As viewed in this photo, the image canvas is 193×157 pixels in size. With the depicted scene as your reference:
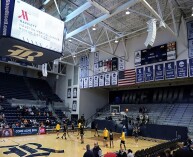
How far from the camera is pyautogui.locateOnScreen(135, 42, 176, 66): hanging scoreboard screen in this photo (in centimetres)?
1897

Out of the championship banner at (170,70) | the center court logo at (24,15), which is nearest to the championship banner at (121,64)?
the championship banner at (170,70)

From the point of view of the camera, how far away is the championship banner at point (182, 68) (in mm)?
17766

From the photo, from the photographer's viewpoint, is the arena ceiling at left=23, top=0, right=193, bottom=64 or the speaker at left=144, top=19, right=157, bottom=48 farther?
the arena ceiling at left=23, top=0, right=193, bottom=64

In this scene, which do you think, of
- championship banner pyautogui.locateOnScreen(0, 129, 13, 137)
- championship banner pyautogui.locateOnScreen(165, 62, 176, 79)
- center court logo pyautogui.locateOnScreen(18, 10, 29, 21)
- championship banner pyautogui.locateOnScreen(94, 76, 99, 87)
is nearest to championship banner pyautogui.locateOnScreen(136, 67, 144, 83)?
championship banner pyautogui.locateOnScreen(165, 62, 176, 79)

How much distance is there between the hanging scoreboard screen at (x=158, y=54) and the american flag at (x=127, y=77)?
3.79 feet

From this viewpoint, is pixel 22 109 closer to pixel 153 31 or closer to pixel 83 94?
pixel 83 94

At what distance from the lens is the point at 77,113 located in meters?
28.0

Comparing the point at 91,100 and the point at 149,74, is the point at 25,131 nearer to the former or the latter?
the point at 91,100

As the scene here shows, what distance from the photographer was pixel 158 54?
1986 centimetres

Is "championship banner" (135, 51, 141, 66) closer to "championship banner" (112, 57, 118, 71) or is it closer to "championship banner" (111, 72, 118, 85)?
"championship banner" (112, 57, 118, 71)

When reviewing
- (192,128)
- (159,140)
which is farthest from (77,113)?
(192,128)

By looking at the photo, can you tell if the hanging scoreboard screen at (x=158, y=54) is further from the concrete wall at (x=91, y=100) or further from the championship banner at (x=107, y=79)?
the concrete wall at (x=91, y=100)

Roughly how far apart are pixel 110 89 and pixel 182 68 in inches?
551

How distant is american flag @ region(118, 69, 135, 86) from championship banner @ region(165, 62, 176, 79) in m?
3.80
